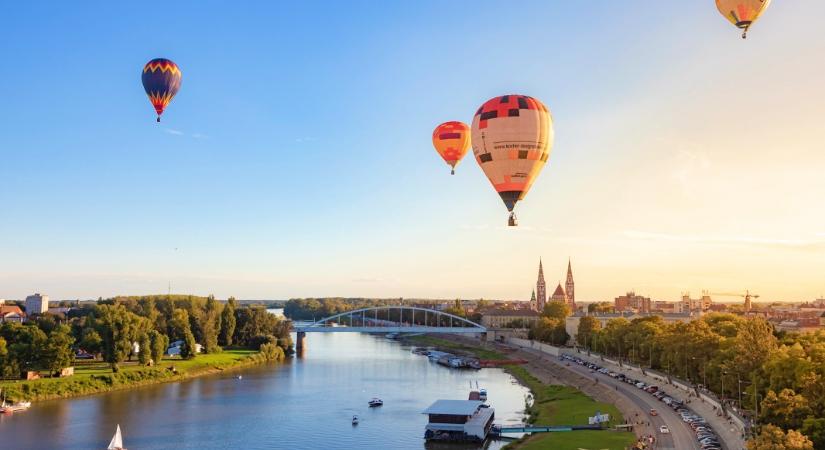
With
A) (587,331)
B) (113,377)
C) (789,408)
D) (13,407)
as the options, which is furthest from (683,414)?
(587,331)

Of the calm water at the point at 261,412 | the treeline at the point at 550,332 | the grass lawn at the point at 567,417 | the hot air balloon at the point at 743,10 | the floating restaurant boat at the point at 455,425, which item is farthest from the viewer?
the treeline at the point at 550,332

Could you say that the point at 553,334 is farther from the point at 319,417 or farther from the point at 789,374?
the point at 789,374

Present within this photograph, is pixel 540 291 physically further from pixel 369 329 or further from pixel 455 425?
pixel 455 425

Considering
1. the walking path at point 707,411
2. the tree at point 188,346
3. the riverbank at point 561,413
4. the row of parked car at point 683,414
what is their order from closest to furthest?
the row of parked car at point 683,414 < the walking path at point 707,411 < the riverbank at point 561,413 < the tree at point 188,346

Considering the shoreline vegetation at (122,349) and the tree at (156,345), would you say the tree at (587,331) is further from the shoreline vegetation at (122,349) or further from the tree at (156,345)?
the tree at (156,345)

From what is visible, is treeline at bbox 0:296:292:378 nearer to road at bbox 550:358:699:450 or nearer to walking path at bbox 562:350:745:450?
road at bbox 550:358:699:450

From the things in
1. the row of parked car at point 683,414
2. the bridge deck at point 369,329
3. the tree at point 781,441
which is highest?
the bridge deck at point 369,329

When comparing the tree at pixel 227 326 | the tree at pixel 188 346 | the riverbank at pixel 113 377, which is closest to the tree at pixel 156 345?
the riverbank at pixel 113 377
